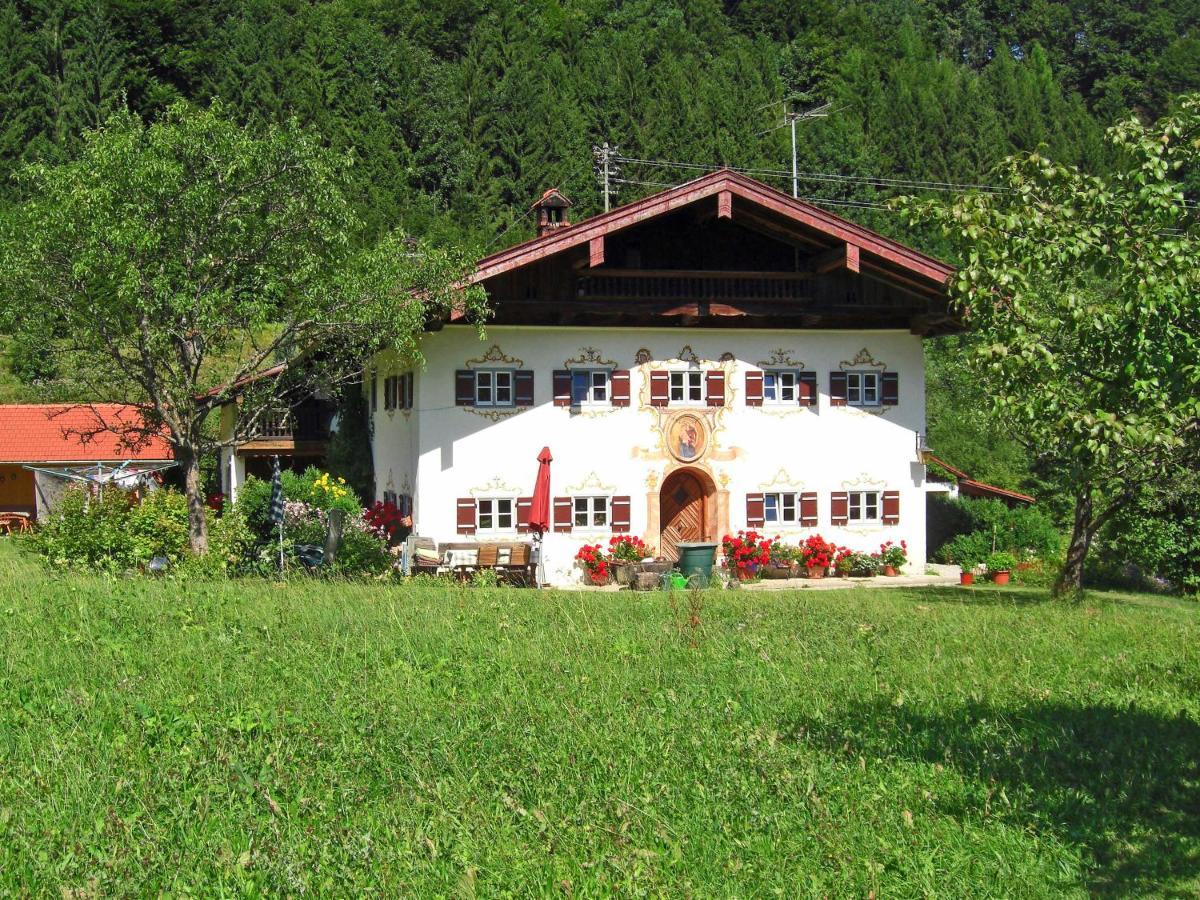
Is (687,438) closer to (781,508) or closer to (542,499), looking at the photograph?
(781,508)

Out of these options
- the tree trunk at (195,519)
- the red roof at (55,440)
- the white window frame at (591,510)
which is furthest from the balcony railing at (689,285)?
the red roof at (55,440)

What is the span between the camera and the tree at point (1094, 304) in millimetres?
6781

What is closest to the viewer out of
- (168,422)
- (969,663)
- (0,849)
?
(0,849)

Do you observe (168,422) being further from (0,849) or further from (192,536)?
(0,849)

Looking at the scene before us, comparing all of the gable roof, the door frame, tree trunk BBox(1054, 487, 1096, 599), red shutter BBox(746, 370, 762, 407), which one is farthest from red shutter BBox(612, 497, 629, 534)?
tree trunk BBox(1054, 487, 1096, 599)

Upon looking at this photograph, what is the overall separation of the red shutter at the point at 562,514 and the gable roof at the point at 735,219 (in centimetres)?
428

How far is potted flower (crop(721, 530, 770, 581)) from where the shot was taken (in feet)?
75.3

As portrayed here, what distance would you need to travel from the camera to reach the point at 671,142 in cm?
6209

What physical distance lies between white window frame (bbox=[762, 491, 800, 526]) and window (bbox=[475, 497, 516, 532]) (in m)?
4.83

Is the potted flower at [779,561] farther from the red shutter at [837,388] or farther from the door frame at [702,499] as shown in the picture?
the red shutter at [837,388]

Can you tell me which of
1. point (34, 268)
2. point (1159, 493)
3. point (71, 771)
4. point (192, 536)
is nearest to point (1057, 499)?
point (1159, 493)

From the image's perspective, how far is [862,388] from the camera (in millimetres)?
24078

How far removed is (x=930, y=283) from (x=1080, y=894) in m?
18.8

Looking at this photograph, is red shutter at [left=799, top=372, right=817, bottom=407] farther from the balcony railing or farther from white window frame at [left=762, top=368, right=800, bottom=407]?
the balcony railing
